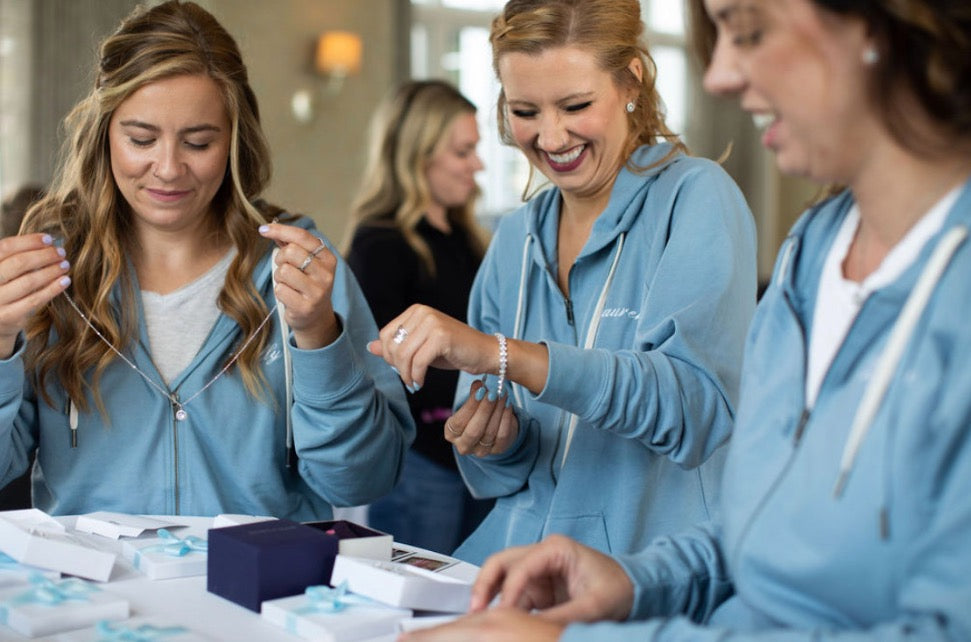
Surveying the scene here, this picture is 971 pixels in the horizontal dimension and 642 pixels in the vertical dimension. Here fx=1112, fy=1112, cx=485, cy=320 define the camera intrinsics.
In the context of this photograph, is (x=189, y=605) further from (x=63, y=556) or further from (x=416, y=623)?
(x=416, y=623)

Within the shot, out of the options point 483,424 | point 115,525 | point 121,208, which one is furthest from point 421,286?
point 115,525

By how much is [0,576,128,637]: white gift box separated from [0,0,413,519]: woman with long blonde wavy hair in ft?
2.02

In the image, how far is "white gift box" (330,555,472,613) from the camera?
1.32 m

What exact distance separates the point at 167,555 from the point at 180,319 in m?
0.65

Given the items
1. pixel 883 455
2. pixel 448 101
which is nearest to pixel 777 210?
pixel 448 101

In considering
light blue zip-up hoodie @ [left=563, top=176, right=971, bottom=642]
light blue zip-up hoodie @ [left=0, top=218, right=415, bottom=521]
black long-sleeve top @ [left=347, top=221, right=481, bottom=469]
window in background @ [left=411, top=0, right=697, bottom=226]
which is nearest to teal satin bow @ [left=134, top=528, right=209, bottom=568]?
light blue zip-up hoodie @ [left=0, top=218, right=415, bottom=521]

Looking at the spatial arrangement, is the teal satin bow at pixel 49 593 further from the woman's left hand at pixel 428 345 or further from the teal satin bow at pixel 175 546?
the woman's left hand at pixel 428 345

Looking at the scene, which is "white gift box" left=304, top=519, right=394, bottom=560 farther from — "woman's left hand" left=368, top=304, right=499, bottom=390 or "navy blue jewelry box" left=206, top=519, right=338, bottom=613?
"woman's left hand" left=368, top=304, right=499, bottom=390

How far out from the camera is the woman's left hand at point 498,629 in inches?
42.3

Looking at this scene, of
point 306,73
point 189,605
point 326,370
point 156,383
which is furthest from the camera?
point 306,73

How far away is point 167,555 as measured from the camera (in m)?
1.54

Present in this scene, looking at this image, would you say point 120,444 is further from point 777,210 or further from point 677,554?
point 777,210

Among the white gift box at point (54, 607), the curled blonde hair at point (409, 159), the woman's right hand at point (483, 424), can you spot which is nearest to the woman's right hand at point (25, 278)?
the white gift box at point (54, 607)

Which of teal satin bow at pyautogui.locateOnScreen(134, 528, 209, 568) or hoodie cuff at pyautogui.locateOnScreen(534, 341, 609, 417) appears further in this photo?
hoodie cuff at pyautogui.locateOnScreen(534, 341, 609, 417)
